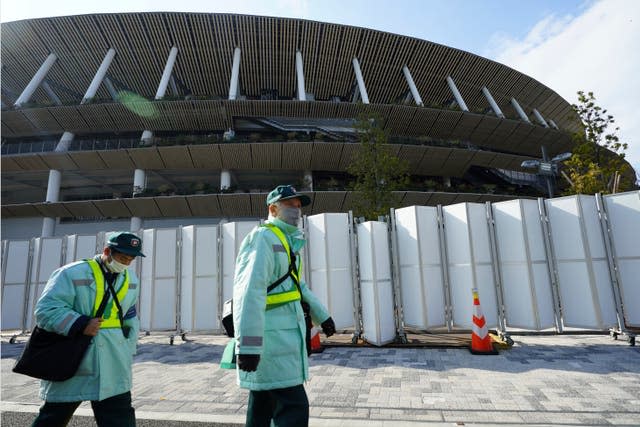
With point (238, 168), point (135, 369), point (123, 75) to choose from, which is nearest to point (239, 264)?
point (135, 369)

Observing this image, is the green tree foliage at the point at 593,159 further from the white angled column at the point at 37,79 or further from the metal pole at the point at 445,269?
the white angled column at the point at 37,79

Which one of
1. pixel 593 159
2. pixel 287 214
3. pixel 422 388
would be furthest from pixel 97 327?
pixel 593 159

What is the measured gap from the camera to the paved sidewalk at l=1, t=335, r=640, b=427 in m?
3.52

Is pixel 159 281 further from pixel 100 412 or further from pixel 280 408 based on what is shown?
pixel 280 408

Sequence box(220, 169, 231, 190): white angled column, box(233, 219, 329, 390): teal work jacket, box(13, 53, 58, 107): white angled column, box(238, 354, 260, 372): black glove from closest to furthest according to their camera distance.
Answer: box(238, 354, 260, 372): black glove
box(233, 219, 329, 390): teal work jacket
box(220, 169, 231, 190): white angled column
box(13, 53, 58, 107): white angled column

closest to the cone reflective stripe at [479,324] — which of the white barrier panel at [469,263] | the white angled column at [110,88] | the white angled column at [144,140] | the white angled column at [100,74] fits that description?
the white barrier panel at [469,263]

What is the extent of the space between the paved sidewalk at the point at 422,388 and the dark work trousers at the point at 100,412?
4.47ft

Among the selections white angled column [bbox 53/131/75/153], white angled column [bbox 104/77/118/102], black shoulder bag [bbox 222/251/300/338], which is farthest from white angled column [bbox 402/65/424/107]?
black shoulder bag [bbox 222/251/300/338]

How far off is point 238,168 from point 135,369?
20.6 m

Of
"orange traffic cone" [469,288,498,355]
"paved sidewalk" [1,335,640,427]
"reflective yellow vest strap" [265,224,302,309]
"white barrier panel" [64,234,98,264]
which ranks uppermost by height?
"white barrier panel" [64,234,98,264]

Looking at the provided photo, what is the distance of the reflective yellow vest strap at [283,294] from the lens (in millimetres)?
2289

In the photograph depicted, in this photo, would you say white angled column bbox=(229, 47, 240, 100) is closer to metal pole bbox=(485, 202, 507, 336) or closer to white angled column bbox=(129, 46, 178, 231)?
white angled column bbox=(129, 46, 178, 231)

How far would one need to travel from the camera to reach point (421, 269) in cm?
719

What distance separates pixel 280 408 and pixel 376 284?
5074 mm
